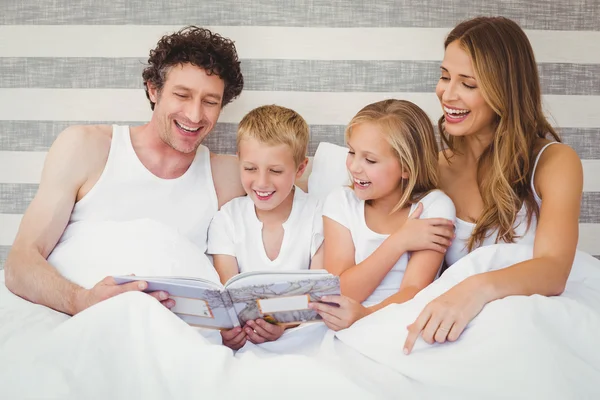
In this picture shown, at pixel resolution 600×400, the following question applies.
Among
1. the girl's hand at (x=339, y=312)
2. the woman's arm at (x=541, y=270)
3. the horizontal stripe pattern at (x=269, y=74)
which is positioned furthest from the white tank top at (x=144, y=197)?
the woman's arm at (x=541, y=270)

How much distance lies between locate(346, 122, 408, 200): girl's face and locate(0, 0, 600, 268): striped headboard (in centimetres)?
48

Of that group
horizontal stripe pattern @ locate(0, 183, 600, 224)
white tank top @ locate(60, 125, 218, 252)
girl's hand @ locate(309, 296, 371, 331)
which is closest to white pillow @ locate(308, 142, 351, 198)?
white tank top @ locate(60, 125, 218, 252)

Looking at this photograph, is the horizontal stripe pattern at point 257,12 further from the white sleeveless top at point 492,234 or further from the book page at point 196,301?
the book page at point 196,301

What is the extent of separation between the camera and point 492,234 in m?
1.85

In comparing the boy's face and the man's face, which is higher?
the man's face

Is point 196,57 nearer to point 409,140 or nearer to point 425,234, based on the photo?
point 409,140

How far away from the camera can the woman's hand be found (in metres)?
1.36

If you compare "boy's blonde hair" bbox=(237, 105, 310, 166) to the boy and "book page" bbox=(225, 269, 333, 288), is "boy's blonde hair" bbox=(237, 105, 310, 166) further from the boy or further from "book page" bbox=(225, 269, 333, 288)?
"book page" bbox=(225, 269, 333, 288)

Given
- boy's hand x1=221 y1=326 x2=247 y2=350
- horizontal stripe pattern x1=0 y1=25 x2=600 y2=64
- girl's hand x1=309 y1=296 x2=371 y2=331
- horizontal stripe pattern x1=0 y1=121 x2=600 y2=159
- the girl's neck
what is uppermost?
horizontal stripe pattern x1=0 y1=25 x2=600 y2=64

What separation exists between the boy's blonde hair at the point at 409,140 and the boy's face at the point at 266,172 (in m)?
0.24

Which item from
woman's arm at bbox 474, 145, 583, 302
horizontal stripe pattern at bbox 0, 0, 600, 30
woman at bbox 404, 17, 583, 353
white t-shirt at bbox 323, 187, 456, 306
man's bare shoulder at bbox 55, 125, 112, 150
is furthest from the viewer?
horizontal stripe pattern at bbox 0, 0, 600, 30

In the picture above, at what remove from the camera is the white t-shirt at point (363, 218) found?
1849mm

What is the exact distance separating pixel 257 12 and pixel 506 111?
3.42 ft

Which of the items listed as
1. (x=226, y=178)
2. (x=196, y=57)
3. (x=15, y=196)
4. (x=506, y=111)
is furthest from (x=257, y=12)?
(x=15, y=196)
